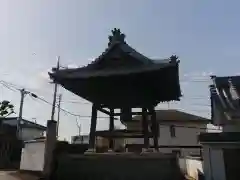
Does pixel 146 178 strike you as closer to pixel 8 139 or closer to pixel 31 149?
pixel 31 149

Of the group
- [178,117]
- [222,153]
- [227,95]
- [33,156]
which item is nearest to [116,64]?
[33,156]

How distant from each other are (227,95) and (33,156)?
1343cm

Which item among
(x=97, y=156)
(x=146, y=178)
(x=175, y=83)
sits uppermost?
(x=175, y=83)

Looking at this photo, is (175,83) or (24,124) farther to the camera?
(24,124)

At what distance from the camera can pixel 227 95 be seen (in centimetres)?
1989

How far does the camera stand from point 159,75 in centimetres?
1295

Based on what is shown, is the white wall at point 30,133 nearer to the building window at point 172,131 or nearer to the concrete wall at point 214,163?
the building window at point 172,131

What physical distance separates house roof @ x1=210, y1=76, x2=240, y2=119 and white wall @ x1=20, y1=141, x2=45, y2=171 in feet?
34.5

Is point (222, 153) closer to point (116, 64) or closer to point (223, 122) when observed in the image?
point (223, 122)

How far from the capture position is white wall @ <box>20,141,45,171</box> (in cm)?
1410

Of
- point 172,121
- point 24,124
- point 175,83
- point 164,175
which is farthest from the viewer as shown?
point 24,124

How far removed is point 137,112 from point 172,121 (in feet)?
84.3

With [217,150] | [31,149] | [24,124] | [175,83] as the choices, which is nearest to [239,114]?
[217,150]

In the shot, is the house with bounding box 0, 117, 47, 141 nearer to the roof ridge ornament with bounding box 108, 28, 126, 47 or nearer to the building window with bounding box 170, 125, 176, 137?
the building window with bounding box 170, 125, 176, 137
